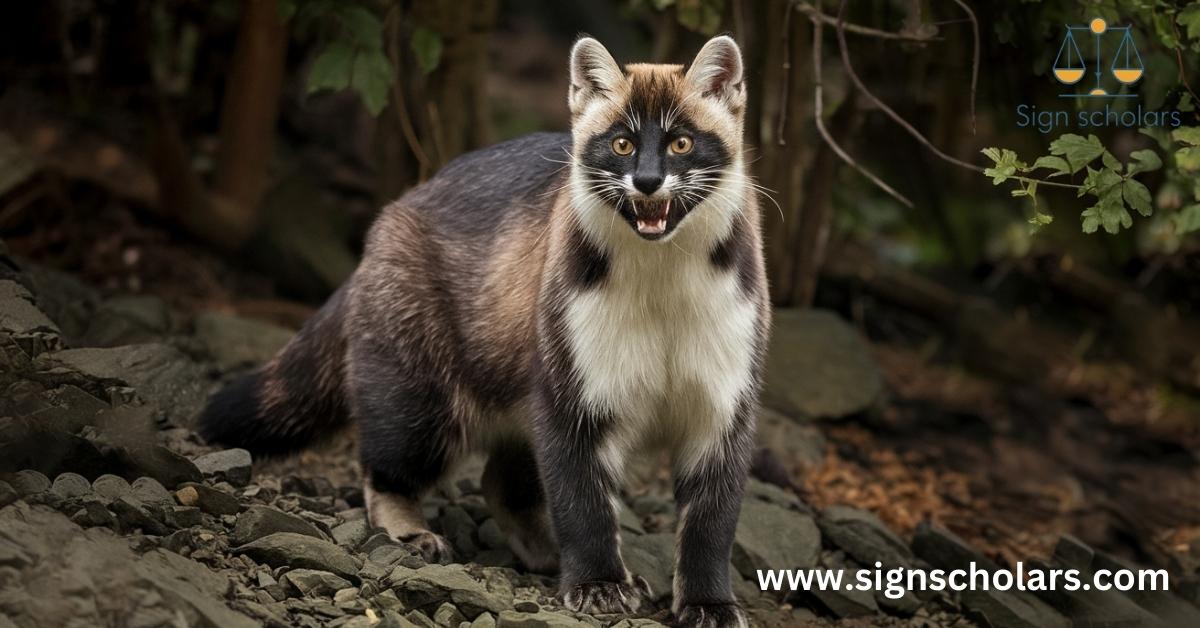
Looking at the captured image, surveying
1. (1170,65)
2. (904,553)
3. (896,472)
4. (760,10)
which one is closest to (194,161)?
(760,10)

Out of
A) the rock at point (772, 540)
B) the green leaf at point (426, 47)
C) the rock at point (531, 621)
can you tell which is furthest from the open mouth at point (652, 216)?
the green leaf at point (426, 47)

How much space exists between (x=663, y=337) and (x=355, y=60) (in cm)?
306

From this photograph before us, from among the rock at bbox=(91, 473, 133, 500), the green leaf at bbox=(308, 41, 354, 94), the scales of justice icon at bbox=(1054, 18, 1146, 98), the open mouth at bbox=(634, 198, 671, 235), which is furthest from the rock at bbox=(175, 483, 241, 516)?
the scales of justice icon at bbox=(1054, 18, 1146, 98)

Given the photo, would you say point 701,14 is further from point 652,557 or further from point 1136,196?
Answer: point 652,557

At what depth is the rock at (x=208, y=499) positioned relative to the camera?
5758 millimetres

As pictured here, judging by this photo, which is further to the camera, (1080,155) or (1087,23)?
(1087,23)

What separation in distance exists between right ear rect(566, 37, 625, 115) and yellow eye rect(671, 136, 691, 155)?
1.49 feet

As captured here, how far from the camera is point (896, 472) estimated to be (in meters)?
9.64

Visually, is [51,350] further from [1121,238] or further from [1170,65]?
[1121,238]

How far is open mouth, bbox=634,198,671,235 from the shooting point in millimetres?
5516

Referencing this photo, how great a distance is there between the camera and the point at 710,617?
594 cm

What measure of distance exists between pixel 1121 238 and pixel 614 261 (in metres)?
8.98

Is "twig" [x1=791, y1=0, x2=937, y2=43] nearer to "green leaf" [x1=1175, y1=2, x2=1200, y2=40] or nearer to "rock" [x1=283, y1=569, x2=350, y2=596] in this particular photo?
"green leaf" [x1=1175, y1=2, x2=1200, y2=40]

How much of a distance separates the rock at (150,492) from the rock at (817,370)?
4.95 meters
